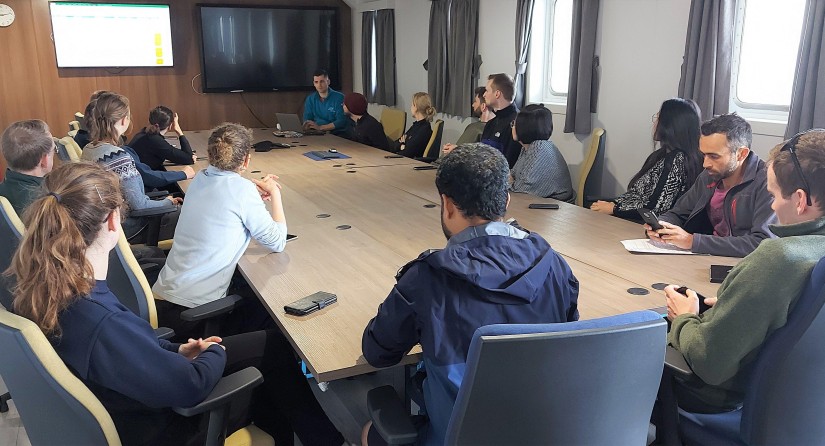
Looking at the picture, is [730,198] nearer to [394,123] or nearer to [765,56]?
[765,56]

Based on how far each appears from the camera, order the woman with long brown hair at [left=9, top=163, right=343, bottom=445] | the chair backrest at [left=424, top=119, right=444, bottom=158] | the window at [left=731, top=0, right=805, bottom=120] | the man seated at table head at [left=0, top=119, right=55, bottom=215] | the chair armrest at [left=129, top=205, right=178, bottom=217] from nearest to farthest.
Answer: the woman with long brown hair at [left=9, top=163, right=343, bottom=445] < the man seated at table head at [left=0, top=119, right=55, bottom=215] < the chair armrest at [left=129, top=205, right=178, bottom=217] < the window at [left=731, top=0, right=805, bottom=120] < the chair backrest at [left=424, top=119, right=444, bottom=158]

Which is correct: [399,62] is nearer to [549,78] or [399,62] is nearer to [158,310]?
[549,78]

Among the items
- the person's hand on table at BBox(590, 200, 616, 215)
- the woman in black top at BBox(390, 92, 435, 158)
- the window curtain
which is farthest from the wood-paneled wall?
the person's hand on table at BBox(590, 200, 616, 215)

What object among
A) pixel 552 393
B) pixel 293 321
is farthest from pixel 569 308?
pixel 293 321

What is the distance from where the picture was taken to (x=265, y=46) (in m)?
8.47

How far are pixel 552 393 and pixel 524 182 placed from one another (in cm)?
274

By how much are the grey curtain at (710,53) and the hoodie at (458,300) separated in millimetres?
2926

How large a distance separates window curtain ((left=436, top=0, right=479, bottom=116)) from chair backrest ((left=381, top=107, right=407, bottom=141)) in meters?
0.51

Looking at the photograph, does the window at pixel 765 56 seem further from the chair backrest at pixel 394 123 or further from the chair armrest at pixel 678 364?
the chair backrest at pixel 394 123

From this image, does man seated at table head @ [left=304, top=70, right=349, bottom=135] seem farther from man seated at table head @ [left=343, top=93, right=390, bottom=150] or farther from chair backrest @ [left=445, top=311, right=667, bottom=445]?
chair backrest @ [left=445, top=311, right=667, bottom=445]

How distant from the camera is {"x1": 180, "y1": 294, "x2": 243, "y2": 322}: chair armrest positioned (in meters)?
2.12

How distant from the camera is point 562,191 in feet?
12.9

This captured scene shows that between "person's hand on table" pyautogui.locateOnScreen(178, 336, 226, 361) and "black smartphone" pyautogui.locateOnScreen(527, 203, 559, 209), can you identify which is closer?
"person's hand on table" pyautogui.locateOnScreen(178, 336, 226, 361)

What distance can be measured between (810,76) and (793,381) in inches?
98.7
